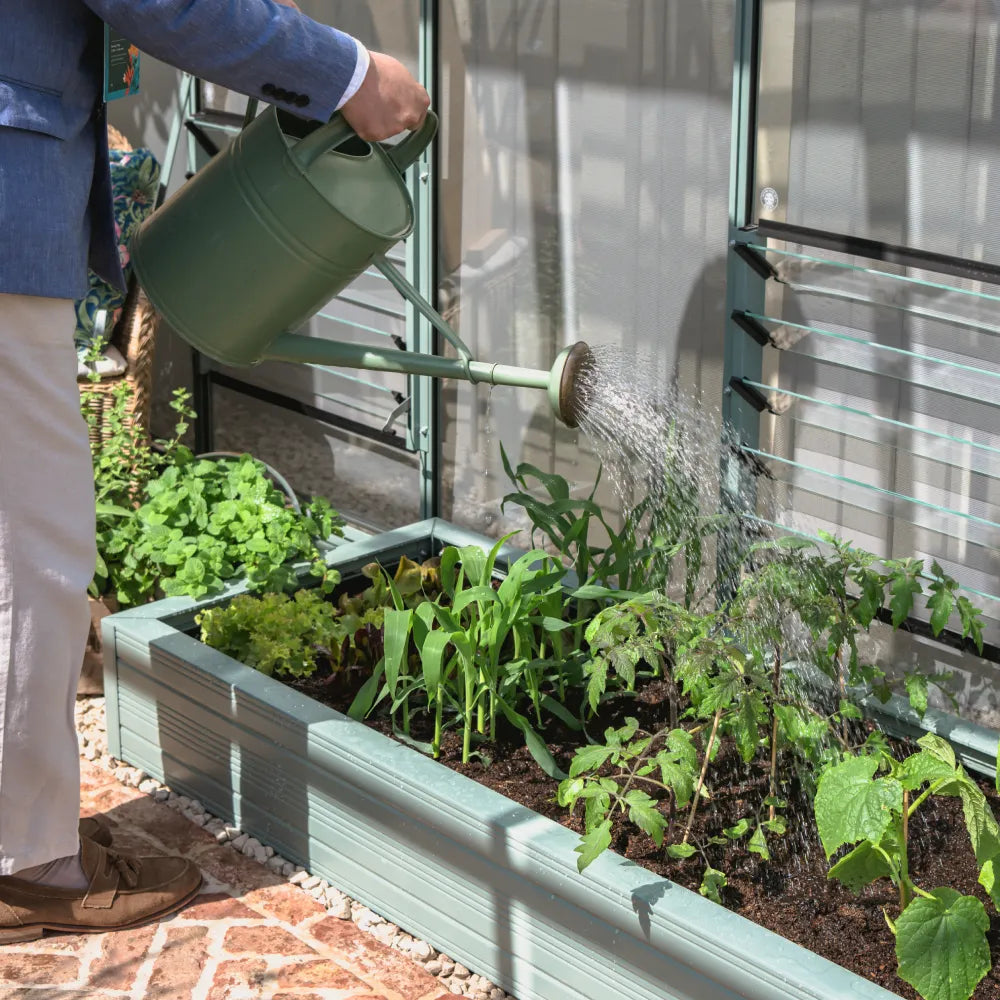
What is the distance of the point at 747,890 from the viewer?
2477 millimetres

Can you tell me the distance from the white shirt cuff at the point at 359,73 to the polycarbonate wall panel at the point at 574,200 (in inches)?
44.7

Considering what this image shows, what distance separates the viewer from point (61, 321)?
2.38 m

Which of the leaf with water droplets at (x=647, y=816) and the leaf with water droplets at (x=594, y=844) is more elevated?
the leaf with water droplets at (x=647, y=816)

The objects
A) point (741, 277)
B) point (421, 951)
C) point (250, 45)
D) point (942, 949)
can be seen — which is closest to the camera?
point (942, 949)

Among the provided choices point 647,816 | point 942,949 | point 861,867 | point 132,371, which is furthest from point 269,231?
point 132,371

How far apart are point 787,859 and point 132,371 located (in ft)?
7.33

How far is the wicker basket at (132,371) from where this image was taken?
12.8 ft

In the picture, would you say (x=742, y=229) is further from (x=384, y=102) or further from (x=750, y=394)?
(x=384, y=102)

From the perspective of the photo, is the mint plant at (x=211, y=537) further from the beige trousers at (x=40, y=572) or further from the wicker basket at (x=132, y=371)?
the beige trousers at (x=40, y=572)

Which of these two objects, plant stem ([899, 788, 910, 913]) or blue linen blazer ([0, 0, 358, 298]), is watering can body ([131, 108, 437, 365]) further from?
plant stem ([899, 788, 910, 913])

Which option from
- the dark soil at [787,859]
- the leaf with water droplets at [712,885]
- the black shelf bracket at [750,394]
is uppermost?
the black shelf bracket at [750,394]

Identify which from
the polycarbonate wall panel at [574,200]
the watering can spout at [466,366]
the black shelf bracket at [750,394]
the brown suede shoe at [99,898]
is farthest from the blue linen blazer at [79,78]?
the black shelf bracket at [750,394]

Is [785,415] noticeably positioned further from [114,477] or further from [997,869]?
[114,477]

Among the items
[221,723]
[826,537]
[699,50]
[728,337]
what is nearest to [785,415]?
[728,337]
